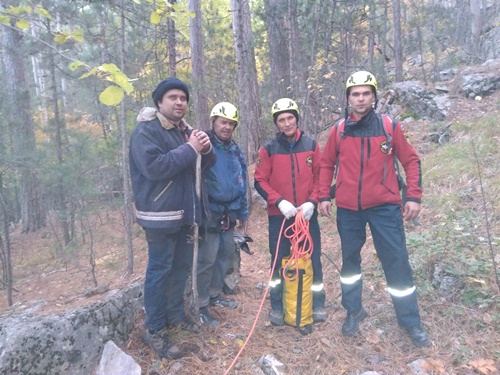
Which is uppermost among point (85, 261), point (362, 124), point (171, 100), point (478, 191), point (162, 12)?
point (162, 12)

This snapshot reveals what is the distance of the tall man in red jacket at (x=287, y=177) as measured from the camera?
12.2 feet

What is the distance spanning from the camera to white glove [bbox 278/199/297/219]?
357 centimetres

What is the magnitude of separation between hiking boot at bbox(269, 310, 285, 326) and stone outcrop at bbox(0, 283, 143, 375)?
4.51 ft

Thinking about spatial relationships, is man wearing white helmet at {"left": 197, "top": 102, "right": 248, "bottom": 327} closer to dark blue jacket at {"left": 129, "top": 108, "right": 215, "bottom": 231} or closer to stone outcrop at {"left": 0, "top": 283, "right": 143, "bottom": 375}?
dark blue jacket at {"left": 129, "top": 108, "right": 215, "bottom": 231}

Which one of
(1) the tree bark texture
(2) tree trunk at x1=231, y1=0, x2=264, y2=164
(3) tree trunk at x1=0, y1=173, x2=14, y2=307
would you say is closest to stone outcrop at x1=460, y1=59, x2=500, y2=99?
(2) tree trunk at x1=231, y1=0, x2=264, y2=164

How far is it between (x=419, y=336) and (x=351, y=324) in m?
0.59

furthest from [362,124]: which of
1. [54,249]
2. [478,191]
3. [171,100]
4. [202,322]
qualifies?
[54,249]

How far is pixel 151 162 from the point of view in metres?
2.90

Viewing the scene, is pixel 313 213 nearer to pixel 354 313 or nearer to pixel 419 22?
pixel 354 313

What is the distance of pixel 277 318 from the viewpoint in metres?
3.85

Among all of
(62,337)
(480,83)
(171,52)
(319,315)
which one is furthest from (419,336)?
(480,83)

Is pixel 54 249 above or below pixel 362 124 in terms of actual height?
below

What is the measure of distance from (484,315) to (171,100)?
3401 mm

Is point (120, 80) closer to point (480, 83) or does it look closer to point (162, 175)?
point (162, 175)
